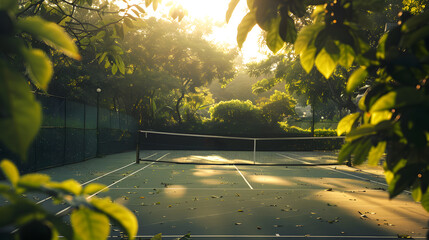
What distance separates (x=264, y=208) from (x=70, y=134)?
40.7 feet

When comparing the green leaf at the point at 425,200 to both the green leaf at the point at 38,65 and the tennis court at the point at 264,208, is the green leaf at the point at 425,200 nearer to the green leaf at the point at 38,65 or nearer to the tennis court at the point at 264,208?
the green leaf at the point at 38,65

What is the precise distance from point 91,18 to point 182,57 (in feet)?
37.6

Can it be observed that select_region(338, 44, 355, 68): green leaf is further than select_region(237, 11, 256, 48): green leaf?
No

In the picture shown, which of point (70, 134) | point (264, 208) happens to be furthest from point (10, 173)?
point (70, 134)

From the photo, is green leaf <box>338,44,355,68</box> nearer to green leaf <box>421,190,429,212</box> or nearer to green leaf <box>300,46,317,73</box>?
green leaf <box>300,46,317,73</box>

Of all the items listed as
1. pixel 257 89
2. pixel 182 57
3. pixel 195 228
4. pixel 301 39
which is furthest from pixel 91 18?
pixel 301 39

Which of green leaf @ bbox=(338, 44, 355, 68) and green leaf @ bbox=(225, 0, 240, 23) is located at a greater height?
Answer: green leaf @ bbox=(225, 0, 240, 23)

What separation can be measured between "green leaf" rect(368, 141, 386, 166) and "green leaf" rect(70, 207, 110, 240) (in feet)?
2.63

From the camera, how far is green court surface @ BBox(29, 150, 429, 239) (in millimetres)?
6121

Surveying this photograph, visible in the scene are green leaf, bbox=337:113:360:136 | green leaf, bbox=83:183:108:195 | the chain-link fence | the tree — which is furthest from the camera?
the chain-link fence

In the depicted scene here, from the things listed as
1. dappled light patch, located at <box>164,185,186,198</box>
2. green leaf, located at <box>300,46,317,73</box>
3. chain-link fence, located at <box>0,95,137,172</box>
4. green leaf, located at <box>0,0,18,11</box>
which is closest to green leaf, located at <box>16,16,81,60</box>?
green leaf, located at <box>0,0,18,11</box>

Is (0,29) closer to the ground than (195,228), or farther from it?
farther from it

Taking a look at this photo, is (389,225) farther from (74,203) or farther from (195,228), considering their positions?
(74,203)

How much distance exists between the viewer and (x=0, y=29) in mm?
553
